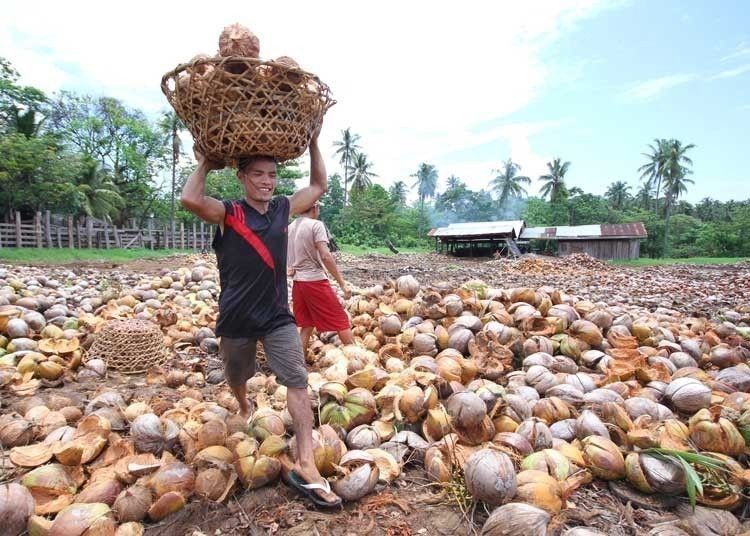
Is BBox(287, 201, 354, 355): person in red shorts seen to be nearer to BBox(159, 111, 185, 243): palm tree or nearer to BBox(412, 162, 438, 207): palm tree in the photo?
BBox(159, 111, 185, 243): palm tree

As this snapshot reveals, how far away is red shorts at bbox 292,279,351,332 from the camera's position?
4516 millimetres

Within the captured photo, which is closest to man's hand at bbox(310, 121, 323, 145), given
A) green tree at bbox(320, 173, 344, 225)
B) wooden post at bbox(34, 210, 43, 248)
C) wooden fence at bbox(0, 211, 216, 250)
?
wooden fence at bbox(0, 211, 216, 250)

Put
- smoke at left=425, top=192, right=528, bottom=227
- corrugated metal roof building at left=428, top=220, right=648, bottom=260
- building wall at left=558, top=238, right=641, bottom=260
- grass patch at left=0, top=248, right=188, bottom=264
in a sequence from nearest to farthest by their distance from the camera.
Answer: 1. grass patch at left=0, top=248, right=188, bottom=264
2. corrugated metal roof building at left=428, top=220, right=648, bottom=260
3. building wall at left=558, top=238, right=641, bottom=260
4. smoke at left=425, top=192, right=528, bottom=227

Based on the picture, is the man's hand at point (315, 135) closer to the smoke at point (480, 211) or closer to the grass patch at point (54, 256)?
the grass patch at point (54, 256)

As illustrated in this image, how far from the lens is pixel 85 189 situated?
27.3 meters

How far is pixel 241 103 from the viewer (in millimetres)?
2162

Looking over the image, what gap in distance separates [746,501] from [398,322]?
3112mm

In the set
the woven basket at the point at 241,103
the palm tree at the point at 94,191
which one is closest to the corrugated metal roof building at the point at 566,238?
the palm tree at the point at 94,191

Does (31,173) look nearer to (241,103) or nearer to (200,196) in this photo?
(200,196)

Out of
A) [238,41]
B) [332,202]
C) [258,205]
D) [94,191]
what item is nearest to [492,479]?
[258,205]

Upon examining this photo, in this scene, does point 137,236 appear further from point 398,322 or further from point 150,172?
point 398,322

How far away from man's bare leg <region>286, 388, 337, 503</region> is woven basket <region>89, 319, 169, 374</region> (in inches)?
111

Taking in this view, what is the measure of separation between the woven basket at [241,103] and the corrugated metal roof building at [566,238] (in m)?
29.7

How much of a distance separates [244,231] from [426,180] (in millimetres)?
64322
